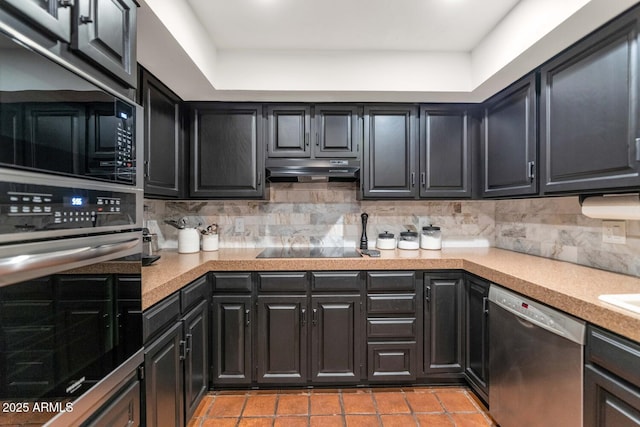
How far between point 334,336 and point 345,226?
1.00m

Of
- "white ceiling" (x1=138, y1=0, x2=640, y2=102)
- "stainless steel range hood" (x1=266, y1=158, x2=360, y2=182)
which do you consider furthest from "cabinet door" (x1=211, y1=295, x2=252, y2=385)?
"white ceiling" (x1=138, y1=0, x2=640, y2=102)

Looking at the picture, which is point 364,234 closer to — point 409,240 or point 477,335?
point 409,240

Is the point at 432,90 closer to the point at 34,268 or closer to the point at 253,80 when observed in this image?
the point at 253,80

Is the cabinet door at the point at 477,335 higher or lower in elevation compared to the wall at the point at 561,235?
lower

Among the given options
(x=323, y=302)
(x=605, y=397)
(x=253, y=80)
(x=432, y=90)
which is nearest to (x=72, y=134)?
(x=253, y=80)

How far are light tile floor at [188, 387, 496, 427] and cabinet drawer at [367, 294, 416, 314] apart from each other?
592 mm

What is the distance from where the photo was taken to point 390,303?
2.11m

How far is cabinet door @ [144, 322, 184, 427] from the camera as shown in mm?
1275

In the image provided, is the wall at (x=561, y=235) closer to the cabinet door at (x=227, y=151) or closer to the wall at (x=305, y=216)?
the wall at (x=305, y=216)

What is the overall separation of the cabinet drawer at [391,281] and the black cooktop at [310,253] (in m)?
0.21

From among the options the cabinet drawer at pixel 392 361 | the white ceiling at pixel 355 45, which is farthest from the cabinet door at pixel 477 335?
the white ceiling at pixel 355 45

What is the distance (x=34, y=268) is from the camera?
0.69 m

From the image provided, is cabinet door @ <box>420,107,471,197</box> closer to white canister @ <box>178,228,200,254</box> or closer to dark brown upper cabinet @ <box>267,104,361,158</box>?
dark brown upper cabinet @ <box>267,104,361,158</box>

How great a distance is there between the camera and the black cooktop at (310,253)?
7.32 feet
